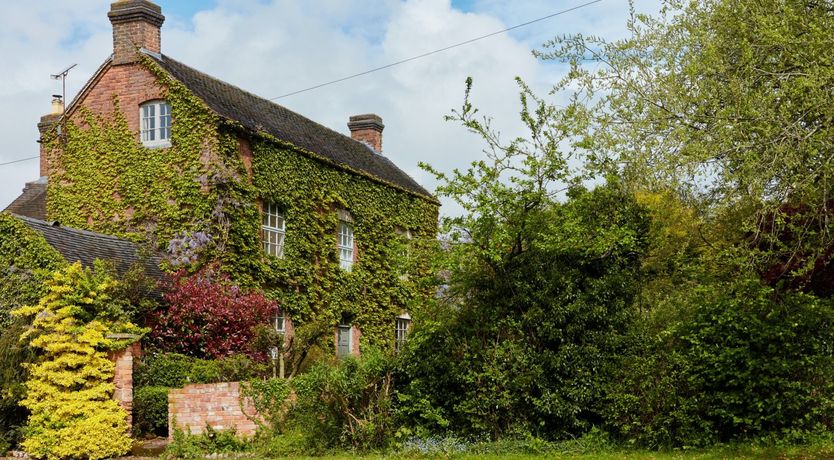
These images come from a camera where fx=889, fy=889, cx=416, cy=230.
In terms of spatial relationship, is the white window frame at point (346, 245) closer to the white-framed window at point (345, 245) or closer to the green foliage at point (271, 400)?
the white-framed window at point (345, 245)

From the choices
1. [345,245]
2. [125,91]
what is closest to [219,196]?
[125,91]

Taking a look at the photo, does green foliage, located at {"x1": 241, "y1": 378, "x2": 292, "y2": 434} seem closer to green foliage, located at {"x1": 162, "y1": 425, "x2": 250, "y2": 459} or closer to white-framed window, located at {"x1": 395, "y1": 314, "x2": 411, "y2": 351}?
green foliage, located at {"x1": 162, "y1": 425, "x2": 250, "y2": 459}

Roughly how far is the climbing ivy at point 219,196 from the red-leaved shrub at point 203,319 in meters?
0.97

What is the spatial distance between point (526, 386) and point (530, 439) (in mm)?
819

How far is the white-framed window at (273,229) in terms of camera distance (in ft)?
79.1

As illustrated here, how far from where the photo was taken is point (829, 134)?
1051 cm

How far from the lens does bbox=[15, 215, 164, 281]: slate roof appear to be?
19219 millimetres

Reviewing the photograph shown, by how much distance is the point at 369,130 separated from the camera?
34469mm

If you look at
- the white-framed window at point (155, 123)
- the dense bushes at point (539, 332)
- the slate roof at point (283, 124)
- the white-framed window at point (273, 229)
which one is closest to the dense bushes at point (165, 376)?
the dense bushes at point (539, 332)

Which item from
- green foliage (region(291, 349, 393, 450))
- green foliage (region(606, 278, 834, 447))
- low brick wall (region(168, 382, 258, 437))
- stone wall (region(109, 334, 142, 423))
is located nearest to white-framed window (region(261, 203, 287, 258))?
stone wall (region(109, 334, 142, 423))

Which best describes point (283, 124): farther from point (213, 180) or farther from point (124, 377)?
point (124, 377)

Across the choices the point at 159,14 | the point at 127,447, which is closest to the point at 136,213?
the point at 159,14

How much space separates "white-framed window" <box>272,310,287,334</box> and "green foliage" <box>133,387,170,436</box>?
258 inches

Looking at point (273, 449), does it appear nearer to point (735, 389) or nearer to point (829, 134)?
point (735, 389)
